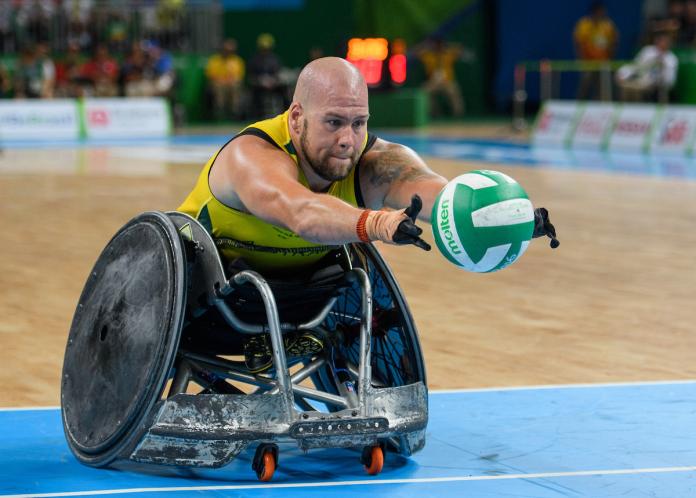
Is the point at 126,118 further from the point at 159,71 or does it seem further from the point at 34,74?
the point at 159,71

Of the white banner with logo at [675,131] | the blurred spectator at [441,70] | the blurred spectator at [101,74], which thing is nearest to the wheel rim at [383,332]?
the white banner with logo at [675,131]

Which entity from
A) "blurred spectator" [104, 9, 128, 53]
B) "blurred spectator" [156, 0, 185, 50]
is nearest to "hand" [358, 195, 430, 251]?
"blurred spectator" [104, 9, 128, 53]

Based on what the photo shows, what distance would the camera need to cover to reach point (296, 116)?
5.38 m

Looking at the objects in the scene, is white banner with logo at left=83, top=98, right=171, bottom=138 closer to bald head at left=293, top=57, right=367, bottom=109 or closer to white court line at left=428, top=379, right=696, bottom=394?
white court line at left=428, top=379, right=696, bottom=394

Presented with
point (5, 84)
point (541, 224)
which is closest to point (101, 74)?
point (5, 84)

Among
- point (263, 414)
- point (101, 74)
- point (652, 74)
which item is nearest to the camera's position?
point (263, 414)

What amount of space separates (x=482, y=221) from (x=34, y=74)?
26.6 meters

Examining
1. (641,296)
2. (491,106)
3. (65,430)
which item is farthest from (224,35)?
(65,430)

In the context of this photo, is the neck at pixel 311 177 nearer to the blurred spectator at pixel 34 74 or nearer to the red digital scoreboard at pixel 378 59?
the blurred spectator at pixel 34 74

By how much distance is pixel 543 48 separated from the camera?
3478cm

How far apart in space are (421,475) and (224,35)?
31.8m

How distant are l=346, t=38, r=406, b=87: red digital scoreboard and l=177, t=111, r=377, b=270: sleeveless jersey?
84.9 feet

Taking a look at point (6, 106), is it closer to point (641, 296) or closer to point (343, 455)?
point (641, 296)

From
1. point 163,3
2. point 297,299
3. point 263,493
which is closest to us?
point 263,493
